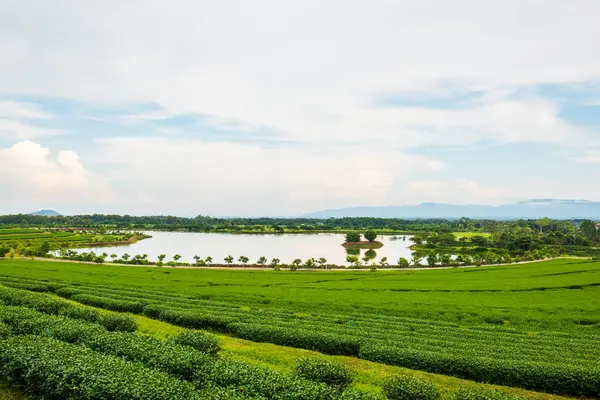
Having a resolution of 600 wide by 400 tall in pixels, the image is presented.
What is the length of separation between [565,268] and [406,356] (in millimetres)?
55278

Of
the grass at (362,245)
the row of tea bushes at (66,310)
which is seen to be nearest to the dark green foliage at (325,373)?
the row of tea bushes at (66,310)

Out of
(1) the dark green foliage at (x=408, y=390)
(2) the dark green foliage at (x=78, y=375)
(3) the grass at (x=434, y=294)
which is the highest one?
(2) the dark green foliage at (x=78, y=375)

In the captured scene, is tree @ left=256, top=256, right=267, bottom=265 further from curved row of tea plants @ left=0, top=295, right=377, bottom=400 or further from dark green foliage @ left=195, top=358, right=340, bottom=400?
dark green foliage @ left=195, top=358, right=340, bottom=400

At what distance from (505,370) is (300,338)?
8795 mm

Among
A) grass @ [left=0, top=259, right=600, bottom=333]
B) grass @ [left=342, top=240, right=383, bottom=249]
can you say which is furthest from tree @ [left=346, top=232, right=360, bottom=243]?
grass @ [left=0, top=259, right=600, bottom=333]

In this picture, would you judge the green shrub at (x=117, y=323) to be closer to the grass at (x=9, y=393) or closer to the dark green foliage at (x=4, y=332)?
the dark green foliage at (x=4, y=332)

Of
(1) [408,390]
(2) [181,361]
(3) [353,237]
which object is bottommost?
(3) [353,237]

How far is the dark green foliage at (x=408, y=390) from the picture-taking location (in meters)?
10.4

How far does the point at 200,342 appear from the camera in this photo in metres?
14.3

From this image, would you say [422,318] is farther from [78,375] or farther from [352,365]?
[78,375]

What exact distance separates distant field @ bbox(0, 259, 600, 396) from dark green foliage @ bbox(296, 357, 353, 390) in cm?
428

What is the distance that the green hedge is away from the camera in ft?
42.8

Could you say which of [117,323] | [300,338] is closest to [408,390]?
[300,338]

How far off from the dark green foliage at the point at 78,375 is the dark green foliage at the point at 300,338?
7932mm
